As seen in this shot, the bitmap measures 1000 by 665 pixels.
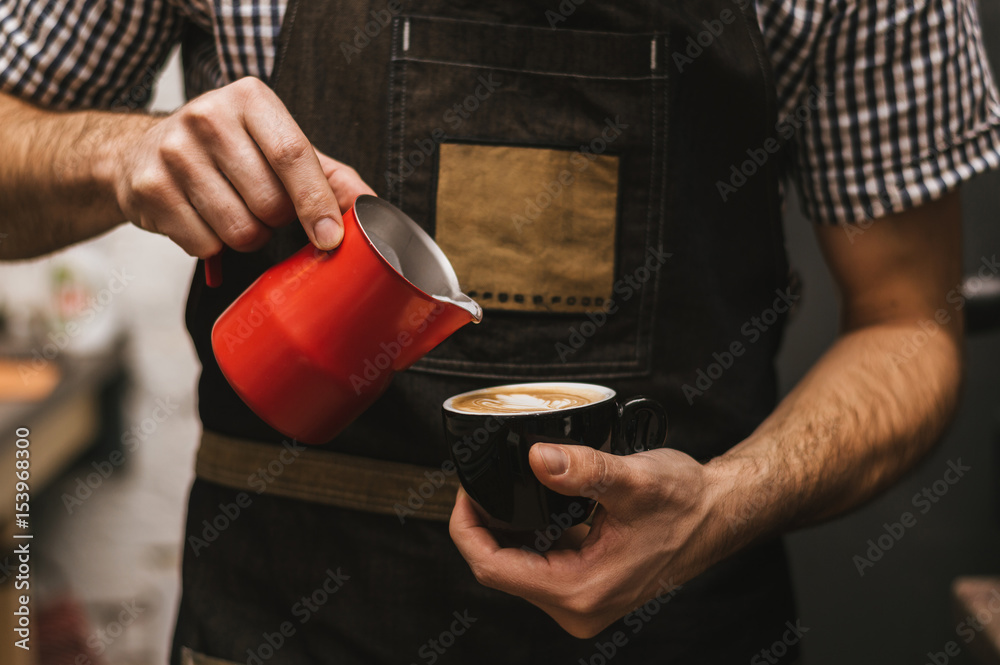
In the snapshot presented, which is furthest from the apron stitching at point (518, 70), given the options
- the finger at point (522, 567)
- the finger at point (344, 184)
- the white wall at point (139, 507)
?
the white wall at point (139, 507)

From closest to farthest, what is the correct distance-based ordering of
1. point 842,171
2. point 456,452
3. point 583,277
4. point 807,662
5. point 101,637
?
point 456,452 → point 583,277 → point 842,171 → point 807,662 → point 101,637

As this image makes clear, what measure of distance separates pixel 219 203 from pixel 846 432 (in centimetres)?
74

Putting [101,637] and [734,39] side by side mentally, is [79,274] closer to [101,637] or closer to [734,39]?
[101,637]

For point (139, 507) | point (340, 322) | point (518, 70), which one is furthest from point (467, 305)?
point (139, 507)

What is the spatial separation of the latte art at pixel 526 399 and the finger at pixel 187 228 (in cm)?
27

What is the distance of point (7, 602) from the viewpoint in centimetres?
138

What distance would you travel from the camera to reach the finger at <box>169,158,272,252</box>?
64 centimetres

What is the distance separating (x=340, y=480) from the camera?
33.4 inches

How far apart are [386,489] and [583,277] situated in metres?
0.33


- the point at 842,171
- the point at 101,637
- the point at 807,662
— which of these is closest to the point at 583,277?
the point at 842,171

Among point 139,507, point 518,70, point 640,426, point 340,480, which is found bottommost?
point 139,507

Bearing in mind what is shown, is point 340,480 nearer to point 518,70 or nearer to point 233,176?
point 233,176

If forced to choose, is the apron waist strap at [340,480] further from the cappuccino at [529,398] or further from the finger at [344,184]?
the finger at [344,184]

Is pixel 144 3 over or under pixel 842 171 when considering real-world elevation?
over
